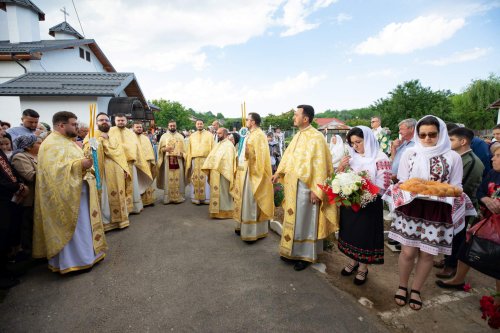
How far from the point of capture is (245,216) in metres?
4.76

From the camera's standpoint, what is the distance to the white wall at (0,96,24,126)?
37.1 feet

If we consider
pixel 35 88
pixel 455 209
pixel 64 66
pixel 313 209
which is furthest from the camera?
pixel 64 66

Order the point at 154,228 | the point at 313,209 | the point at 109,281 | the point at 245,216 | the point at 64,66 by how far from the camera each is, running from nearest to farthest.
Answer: the point at 109,281 < the point at 313,209 < the point at 245,216 < the point at 154,228 < the point at 64,66

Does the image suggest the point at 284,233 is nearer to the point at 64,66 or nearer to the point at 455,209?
the point at 455,209

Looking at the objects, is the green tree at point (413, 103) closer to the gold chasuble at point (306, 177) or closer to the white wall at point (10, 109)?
the gold chasuble at point (306, 177)

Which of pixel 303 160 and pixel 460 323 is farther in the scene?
pixel 303 160

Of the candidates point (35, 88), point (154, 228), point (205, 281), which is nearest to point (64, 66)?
point (35, 88)

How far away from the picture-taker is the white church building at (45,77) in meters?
10.0

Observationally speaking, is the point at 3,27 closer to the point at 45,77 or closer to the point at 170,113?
the point at 45,77

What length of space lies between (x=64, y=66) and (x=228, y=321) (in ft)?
57.3

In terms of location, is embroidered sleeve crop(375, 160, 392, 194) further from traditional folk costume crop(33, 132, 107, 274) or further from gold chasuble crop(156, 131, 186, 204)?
gold chasuble crop(156, 131, 186, 204)

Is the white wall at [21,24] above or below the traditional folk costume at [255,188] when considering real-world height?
above

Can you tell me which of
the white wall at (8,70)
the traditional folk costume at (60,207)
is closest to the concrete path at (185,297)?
the traditional folk costume at (60,207)

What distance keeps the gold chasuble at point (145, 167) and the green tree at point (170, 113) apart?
47.1 m
